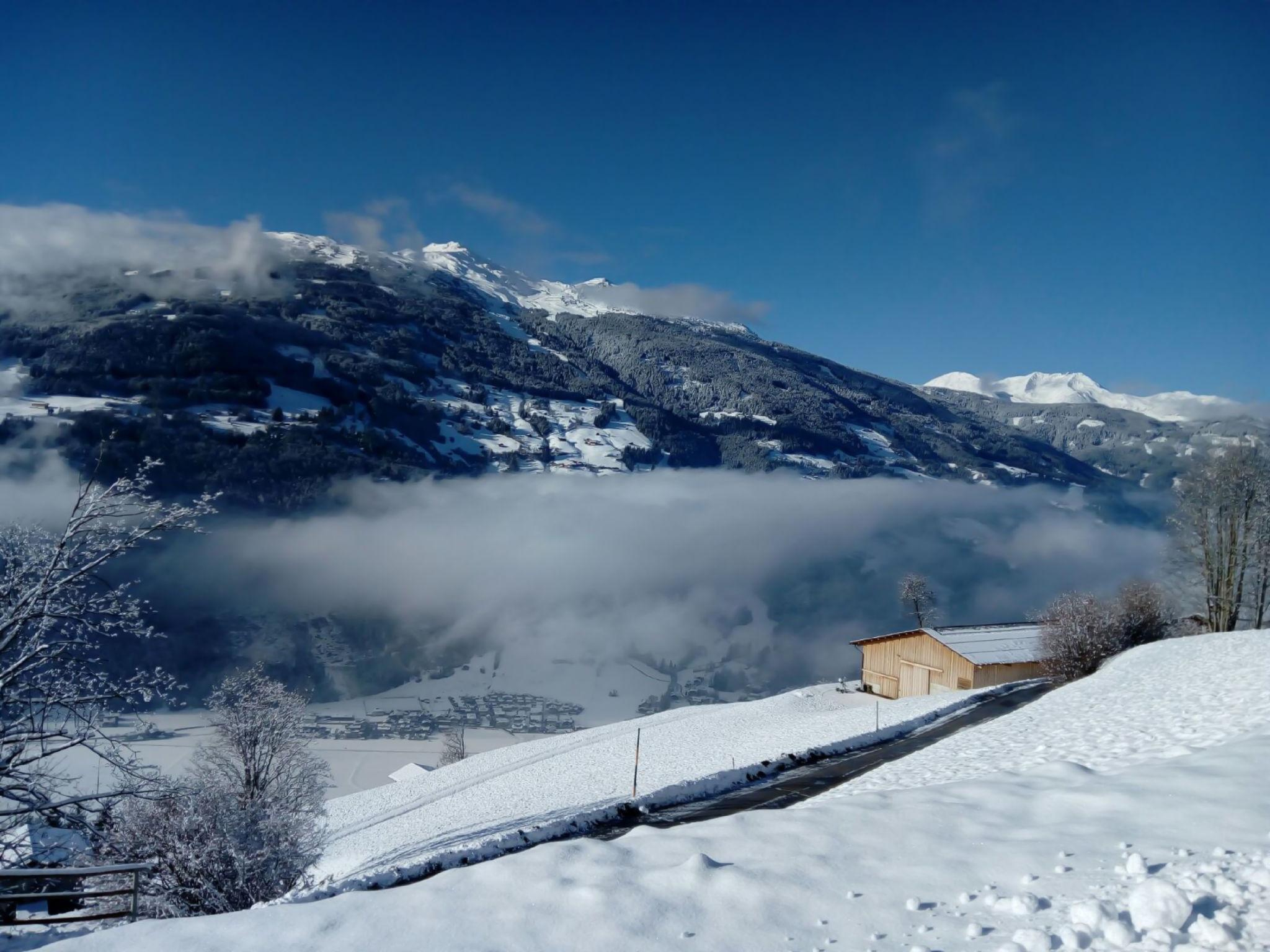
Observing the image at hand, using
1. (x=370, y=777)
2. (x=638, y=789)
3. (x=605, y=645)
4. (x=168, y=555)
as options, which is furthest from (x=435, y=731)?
(x=638, y=789)

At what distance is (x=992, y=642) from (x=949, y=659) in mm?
4251

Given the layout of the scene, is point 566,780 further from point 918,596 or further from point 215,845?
point 918,596

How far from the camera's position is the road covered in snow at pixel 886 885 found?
504cm

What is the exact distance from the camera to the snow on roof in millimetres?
41812

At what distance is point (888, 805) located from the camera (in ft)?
26.1

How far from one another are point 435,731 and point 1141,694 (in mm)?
138887

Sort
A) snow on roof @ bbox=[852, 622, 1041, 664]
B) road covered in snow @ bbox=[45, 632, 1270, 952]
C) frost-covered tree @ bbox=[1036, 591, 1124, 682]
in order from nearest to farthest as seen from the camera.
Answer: road covered in snow @ bbox=[45, 632, 1270, 952], frost-covered tree @ bbox=[1036, 591, 1124, 682], snow on roof @ bbox=[852, 622, 1041, 664]

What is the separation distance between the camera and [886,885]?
5930 millimetres

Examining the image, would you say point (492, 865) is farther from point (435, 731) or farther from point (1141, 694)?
point (435, 731)

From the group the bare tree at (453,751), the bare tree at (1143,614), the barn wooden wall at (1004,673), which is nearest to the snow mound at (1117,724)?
the bare tree at (1143,614)

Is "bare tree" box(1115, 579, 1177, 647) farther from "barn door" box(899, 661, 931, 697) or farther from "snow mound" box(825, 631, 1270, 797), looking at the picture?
"barn door" box(899, 661, 931, 697)

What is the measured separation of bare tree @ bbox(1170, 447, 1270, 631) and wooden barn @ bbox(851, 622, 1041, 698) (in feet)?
30.4

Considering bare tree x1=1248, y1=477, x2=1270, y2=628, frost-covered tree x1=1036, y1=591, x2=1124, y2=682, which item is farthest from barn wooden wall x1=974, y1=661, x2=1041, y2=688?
bare tree x1=1248, y1=477, x2=1270, y2=628

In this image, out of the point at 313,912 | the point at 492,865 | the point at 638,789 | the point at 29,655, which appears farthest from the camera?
the point at 638,789
